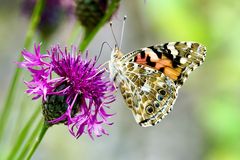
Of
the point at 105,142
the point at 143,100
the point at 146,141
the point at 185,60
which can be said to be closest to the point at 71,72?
the point at 143,100

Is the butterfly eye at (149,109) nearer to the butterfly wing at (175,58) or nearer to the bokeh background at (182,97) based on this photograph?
the butterfly wing at (175,58)

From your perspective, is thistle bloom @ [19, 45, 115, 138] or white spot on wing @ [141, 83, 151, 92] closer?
thistle bloom @ [19, 45, 115, 138]

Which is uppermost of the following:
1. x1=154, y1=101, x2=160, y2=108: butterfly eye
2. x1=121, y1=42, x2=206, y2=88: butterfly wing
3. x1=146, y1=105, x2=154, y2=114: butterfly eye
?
x1=121, y1=42, x2=206, y2=88: butterfly wing

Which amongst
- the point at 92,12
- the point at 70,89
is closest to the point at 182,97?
the point at 92,12

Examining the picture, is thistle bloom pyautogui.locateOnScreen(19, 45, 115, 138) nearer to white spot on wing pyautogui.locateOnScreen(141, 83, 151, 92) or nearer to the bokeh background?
white spot on wing pyautogui.locateOnScreen(141, 83, 151, 92)

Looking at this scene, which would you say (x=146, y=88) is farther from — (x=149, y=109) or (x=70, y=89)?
(x=70, y=89)

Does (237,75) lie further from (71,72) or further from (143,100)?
(71,72)

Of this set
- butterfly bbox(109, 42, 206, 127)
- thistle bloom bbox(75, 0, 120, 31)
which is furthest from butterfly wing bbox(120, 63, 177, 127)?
thistle bloom bbox(75, 0, 120, 31)

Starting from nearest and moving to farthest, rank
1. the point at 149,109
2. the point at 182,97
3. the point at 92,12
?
the point at 149,109
the point at 92,12
the point at 182,97
